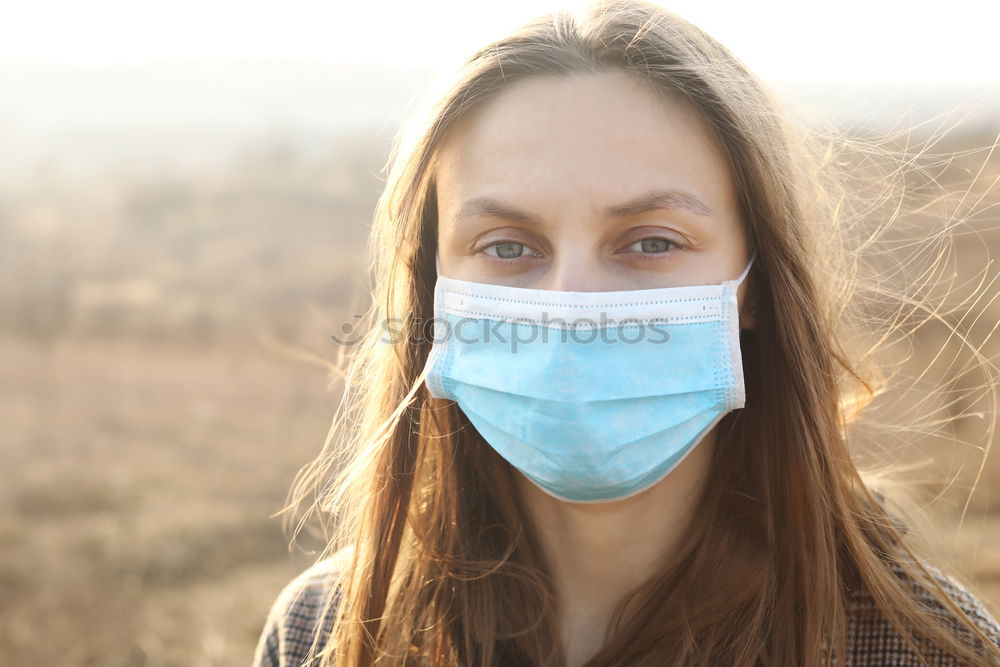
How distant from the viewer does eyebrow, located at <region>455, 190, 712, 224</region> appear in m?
1.77

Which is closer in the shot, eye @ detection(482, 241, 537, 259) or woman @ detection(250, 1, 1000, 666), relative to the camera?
woman @ detection(250, 1, 1000, 666)

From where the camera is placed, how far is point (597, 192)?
5.78ft

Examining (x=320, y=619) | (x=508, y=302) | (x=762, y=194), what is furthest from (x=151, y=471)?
(x=762, y=194)

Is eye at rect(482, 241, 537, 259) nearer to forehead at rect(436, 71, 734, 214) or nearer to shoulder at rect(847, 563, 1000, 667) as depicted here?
forehead at rect(436, 71, 734, 214)

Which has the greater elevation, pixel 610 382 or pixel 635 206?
pixel 635 206

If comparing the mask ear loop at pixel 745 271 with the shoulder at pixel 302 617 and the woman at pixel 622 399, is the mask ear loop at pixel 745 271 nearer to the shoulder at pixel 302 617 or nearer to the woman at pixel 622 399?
the woman at pixel 622 399

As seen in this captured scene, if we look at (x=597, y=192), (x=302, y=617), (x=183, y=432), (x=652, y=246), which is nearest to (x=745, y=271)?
(x=652, y=246)

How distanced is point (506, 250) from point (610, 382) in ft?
1.25

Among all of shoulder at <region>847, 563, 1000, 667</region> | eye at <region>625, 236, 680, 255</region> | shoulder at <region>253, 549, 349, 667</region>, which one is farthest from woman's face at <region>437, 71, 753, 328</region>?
shoulder at <region>253, 549, 349, 667</region>

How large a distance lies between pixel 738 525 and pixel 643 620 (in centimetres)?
30

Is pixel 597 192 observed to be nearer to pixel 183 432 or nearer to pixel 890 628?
pixel 890 628

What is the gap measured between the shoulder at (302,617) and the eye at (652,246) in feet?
3.52

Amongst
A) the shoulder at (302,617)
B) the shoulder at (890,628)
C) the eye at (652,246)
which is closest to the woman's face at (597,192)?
the eye at (652,246)

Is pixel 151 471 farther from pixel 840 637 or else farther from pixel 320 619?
pixel 840 637
